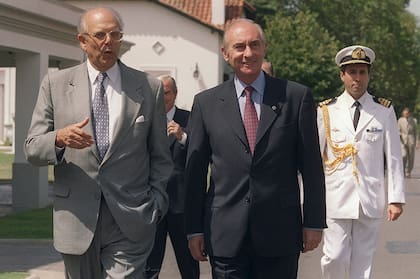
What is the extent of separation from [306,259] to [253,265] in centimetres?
671

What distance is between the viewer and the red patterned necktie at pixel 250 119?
518 cm

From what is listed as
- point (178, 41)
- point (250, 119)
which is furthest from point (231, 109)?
point (178, 41)

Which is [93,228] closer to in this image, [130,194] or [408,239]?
[130,194]

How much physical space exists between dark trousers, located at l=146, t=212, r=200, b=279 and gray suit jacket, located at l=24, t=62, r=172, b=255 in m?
2.40

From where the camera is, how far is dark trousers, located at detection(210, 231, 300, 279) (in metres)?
5.18

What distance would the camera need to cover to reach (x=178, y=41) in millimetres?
37906

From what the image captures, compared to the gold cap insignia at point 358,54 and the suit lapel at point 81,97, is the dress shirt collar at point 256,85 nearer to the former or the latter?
the suit lapel at point 81,97

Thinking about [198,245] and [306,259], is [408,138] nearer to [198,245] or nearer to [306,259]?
[306,259]

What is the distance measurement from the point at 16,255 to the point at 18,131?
5.63m

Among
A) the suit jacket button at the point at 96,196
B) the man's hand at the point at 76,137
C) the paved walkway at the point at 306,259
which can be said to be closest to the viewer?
the man's hand at the point at 76,137

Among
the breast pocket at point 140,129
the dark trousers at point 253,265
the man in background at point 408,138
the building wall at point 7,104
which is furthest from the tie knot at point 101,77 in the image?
the building wall at point 7,104

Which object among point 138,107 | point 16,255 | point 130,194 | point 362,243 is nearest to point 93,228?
point 130,194

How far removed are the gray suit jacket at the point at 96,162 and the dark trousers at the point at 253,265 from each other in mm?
441

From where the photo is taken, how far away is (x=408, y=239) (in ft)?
44.6
